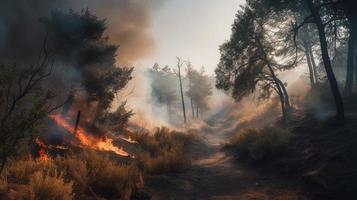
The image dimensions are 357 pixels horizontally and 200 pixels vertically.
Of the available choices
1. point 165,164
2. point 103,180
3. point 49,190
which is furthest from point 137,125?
point 49,190

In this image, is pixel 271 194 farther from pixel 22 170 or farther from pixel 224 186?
pixel 22 170

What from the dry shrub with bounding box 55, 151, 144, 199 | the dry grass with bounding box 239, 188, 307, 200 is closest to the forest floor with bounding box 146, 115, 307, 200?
the dry grass with bounding box 239, 188, 307, 200

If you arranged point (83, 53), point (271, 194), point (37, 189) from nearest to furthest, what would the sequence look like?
point (37, 189), point (271, 194), point (83, 53)

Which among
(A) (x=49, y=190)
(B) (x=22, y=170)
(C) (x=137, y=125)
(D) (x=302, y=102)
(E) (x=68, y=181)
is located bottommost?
(A) (x=49, y=190)

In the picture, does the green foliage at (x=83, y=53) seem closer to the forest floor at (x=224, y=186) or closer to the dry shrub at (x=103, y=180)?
the forest floor at (x=224, y=186)

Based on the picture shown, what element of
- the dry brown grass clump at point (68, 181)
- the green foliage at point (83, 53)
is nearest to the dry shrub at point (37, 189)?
the dry brown grass clump at point (68, 181)

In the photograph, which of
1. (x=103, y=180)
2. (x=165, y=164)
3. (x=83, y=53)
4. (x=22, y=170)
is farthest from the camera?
(x=83, y=53)

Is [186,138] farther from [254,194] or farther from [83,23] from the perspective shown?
[254,194]

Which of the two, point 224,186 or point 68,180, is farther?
point 224,186

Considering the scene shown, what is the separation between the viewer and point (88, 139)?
628 inches

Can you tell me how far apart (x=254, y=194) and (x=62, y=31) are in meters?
15.6

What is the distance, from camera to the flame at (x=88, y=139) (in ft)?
49.3

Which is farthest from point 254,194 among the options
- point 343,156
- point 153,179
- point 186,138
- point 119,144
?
point 186,138

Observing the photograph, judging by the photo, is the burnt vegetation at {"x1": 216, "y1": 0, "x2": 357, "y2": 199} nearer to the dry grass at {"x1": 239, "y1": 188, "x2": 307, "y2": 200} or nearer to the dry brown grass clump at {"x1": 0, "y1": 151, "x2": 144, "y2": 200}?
the dry grass at {"x1": 239, "y1": 188, "x2": 307, "y2": 200}
